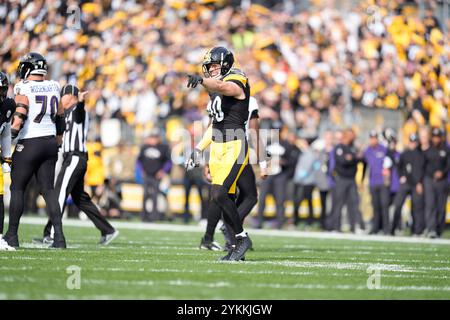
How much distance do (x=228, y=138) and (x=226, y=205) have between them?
65 centimetres

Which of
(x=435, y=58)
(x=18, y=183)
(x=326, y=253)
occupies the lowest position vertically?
(x=326, y=253)

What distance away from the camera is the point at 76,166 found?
12188 millimetres

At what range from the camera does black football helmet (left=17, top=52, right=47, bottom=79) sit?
10.8 meters

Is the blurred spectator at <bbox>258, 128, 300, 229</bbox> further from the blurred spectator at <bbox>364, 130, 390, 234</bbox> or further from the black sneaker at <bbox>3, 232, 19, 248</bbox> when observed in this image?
the black sneaker at <bbox>3, 232, 19, 248</bbox>

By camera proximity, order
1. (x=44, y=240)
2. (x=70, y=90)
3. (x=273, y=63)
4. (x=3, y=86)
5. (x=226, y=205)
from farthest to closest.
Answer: (x=273, y=63)
(x=44, y=240)
(x=70, y=90)
(x=3, y=86)
(x=226, y=205)

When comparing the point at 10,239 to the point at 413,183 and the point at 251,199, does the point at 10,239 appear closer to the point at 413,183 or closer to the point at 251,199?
the point at 251,199

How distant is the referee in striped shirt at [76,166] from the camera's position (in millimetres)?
12109

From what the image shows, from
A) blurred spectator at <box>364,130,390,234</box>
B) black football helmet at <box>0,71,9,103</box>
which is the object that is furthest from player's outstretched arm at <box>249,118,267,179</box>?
blurred spectator at <box>364,130,390,234</box>

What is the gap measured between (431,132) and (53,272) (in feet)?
40.3

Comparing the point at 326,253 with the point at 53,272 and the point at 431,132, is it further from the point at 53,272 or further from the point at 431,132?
the point at 431,132

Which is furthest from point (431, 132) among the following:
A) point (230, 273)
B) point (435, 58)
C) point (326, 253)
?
point (230, 273)

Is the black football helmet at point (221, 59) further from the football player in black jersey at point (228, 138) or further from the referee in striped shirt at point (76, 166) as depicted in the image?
the referee in striped shirt at point (76, 166)

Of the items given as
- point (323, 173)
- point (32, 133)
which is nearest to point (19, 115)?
point (32, 133)

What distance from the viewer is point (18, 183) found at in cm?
1076
